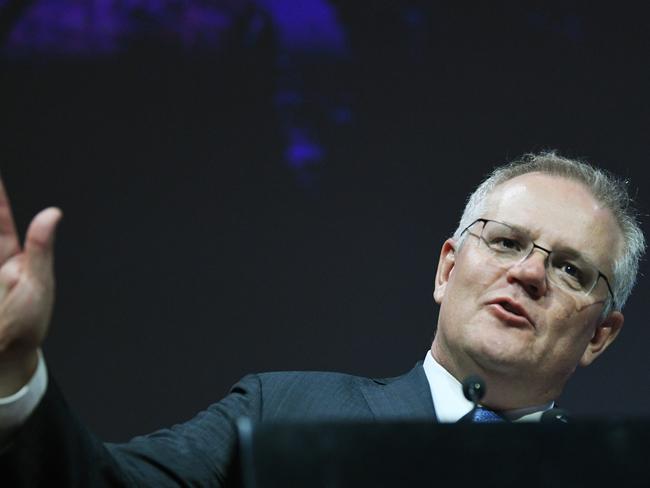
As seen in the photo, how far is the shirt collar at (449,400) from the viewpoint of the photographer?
2.16 m

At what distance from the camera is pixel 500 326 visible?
7.13 feet

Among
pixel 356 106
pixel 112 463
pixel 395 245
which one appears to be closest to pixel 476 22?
pixel 356 106

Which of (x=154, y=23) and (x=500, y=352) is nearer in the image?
(x=500, y=352)

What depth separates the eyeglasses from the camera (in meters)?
2.28

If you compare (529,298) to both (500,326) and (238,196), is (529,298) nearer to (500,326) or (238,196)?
(500,326)

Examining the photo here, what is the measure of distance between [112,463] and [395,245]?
5.38ft

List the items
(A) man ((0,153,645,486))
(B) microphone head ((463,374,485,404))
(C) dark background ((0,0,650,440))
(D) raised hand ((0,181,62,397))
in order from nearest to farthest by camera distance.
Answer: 1. (D) raised hand ((0,181,62,397))
2. (B) microphone head ((463,374,485,404))
3. (A) man ((0,153,645,486))
4. (C) dark background ((0,0,650,440))

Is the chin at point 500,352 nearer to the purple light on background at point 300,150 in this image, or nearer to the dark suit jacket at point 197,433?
the dark suit jacket at point 197,433

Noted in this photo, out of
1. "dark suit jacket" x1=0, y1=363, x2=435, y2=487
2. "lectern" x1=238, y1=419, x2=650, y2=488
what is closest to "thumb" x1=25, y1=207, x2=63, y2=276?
"dark suit jacket" x1=0, y1=363, x2=435, y2=487

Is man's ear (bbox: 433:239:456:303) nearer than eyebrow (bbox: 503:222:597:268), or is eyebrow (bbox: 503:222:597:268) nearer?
eyebrow (bbox: 503:222:597:268)

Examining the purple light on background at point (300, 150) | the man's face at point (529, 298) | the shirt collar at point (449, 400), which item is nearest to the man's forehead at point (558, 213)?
the man's face at point (529, 298)

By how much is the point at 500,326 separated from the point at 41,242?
3.68 ft

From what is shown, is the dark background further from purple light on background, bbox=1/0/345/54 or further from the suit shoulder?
the suit shoulder

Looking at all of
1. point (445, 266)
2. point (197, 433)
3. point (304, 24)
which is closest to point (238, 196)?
point (304, 24)
